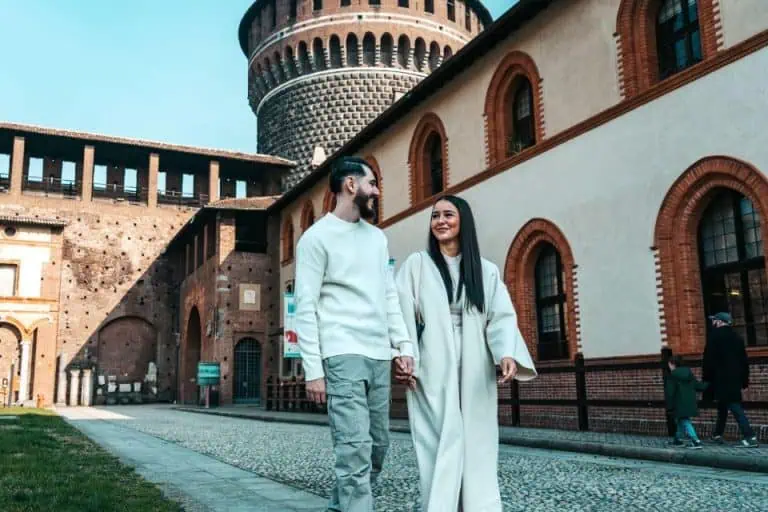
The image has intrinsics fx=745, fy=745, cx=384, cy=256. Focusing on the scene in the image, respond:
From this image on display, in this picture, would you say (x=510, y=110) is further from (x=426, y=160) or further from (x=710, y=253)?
(x=710, y=253)

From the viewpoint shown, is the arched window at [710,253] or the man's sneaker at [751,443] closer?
the man's sneaker at [751,443]

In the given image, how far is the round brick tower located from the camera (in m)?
36.6

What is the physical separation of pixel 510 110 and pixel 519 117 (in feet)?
1.03

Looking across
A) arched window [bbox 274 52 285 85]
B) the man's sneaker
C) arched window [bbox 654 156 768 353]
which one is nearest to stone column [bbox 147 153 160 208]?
arched window [bbox 274 52 285 85]

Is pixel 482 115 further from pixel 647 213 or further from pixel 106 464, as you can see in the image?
Result: pixel 106 464

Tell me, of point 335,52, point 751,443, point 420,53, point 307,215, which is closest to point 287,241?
point 307,215

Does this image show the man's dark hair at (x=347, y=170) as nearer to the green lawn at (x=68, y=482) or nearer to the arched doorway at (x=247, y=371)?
the green lawn at (x=68, y=482)

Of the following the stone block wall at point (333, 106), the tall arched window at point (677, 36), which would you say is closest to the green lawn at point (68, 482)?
the tall arched window at point (677, 36)

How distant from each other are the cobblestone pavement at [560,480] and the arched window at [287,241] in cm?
2224

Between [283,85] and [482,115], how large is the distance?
74.2ft

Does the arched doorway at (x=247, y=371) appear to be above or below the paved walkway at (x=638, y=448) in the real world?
above

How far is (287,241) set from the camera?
108 feet

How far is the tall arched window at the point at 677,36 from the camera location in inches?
495

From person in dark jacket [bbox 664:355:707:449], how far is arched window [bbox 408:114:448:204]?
11118 millimetres
